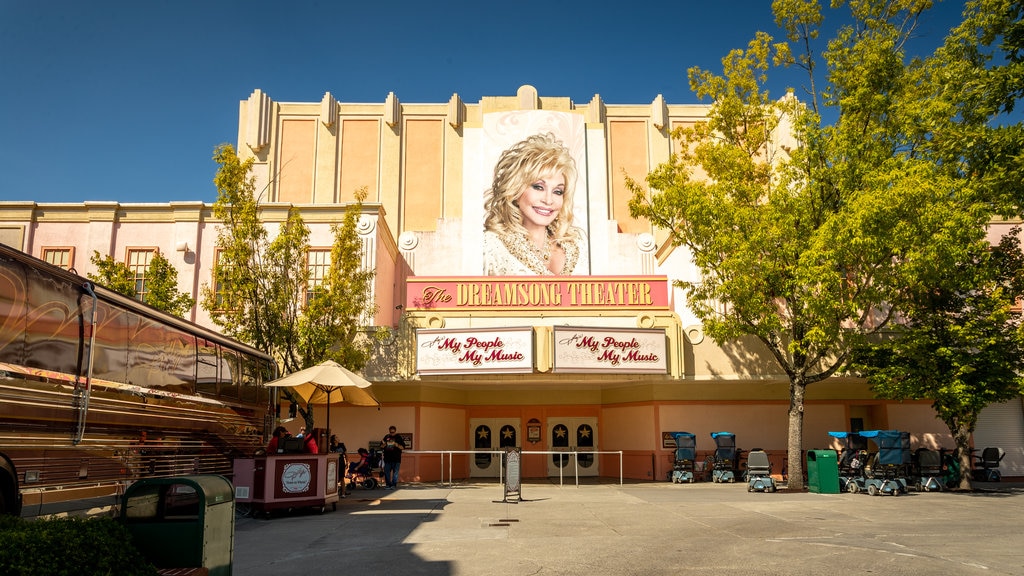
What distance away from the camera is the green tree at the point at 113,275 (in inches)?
850

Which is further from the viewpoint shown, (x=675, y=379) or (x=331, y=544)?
(x=675, y=379)

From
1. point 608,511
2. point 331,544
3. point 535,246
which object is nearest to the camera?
point 331,544

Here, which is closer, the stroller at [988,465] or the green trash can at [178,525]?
the green trash can at [178,525]

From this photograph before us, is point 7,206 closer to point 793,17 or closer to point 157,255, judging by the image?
point 157,255

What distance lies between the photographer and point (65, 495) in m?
8.59

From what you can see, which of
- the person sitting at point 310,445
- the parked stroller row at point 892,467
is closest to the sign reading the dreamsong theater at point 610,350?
the parked stroller row at point 892,467

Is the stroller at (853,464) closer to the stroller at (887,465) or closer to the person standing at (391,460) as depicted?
the stroller at (887,465)

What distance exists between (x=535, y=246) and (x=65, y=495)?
929 inches

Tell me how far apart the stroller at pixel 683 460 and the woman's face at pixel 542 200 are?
11.7 metres

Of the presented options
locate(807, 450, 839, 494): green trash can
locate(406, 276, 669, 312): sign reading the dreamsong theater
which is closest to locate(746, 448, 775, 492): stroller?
locate(807, 450, 839, 494): green trash can

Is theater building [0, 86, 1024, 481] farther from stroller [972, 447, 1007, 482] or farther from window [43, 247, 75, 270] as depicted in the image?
stroller [972, 447, 1007, 482]

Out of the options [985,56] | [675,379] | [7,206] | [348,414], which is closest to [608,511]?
[675,379]

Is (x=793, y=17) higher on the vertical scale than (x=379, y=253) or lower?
higher

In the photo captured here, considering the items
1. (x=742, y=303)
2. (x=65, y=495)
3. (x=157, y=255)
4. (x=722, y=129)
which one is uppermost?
(x=722, y=129)
